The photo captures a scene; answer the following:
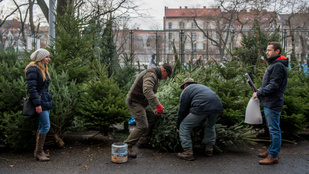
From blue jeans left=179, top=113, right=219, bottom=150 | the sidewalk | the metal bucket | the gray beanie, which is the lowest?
the sidewalk

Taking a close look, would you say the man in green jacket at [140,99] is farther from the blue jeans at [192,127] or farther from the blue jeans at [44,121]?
the blue jeans at [44,121]

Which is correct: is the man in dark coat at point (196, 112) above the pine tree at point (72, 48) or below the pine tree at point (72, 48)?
below

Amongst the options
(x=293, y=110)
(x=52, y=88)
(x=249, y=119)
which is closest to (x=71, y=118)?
(x=52, y=88)

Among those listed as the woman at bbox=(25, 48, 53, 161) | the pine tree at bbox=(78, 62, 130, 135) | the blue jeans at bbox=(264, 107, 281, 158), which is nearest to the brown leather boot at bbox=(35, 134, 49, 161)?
the woman at bbox=(25, 48, 53, 161)

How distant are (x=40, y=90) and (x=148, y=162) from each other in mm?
2209

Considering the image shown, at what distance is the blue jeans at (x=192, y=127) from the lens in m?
4.71

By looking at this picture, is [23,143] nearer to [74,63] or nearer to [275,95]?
[74,63]

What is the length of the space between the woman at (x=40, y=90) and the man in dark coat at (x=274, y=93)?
3.58m

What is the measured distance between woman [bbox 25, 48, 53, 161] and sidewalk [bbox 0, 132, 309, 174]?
1.16 ft

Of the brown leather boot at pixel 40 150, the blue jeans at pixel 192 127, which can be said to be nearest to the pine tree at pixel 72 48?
the brown leather boot at pixel 40 150

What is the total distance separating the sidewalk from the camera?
14.2 ft

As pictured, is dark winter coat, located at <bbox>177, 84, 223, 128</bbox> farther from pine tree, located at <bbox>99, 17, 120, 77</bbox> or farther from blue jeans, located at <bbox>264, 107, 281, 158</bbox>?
pine tree, located at <bbox>99, 17, 120, 77</bbox>

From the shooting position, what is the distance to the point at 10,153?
16.5ft

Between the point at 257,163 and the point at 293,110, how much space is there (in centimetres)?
190
